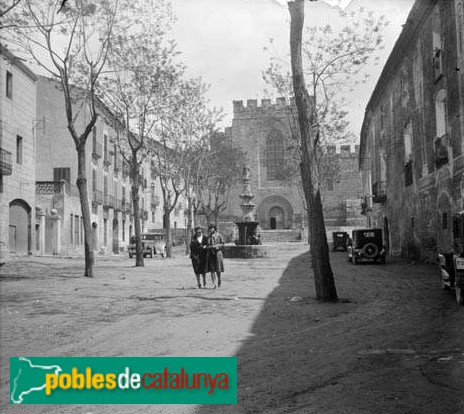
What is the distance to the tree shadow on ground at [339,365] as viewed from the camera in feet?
13.9

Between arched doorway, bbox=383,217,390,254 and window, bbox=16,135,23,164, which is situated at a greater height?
window, bbox=16,135,23,164

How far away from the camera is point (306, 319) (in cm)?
845

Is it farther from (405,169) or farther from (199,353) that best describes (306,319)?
(405,169)

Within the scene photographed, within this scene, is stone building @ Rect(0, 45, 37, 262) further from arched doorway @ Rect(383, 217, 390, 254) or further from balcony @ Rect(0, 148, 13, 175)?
arched doorway @ Rect(383, 217, 390, 254)

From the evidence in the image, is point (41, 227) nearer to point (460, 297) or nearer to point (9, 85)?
point (9, 85)

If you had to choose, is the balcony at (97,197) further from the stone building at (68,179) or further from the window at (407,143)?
the window at (407,143)

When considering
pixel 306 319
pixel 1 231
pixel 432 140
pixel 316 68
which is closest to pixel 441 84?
pixel 432 140

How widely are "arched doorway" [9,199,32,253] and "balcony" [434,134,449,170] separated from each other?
18460 mm

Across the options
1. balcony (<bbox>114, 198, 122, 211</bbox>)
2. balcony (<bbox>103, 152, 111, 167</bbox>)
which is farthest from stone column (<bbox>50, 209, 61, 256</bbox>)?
balcony (<bbox>114, 198, 122, 211</bbox>)

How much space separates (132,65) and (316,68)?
681 centimetres

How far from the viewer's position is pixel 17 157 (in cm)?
2548

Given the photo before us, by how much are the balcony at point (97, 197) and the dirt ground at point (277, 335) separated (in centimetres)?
2413

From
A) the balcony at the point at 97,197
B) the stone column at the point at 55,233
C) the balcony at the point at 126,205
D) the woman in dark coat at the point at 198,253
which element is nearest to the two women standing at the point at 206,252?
the woman in dark coat at the point at 198,253

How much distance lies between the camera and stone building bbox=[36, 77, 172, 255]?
102ft
